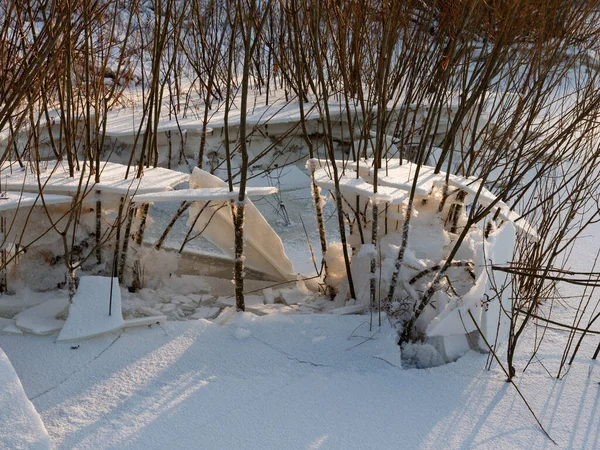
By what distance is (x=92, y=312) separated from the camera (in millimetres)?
2605

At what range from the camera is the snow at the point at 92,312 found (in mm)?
2535

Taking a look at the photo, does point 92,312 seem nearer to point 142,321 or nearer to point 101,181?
point 142,321

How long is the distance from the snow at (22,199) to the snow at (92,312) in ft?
1.15

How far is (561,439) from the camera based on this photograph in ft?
6.87

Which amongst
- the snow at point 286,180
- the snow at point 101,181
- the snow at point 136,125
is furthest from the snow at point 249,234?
the snow at point 286,180

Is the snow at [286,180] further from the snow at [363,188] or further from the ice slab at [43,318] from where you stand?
the ice slab at [43,318]

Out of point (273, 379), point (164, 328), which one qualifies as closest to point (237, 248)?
point (164, 328)

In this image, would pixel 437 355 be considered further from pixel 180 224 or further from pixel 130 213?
pixel 180 224

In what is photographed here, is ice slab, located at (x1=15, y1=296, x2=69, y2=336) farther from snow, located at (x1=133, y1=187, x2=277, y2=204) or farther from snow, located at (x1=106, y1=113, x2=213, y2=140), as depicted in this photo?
snow, located at (x1=106, y1=113, x2=213, y2=140)

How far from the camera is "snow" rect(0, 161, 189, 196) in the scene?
2.80 m

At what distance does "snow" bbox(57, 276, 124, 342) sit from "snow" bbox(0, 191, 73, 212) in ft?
1.15

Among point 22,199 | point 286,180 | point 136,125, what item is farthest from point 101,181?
point 286,180

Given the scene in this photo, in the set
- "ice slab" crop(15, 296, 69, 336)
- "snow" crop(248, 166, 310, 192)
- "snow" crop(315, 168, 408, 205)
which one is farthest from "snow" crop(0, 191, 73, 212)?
"snow" crop(248, 166, 310, 192)

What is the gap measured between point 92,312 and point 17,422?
79 centimetres
